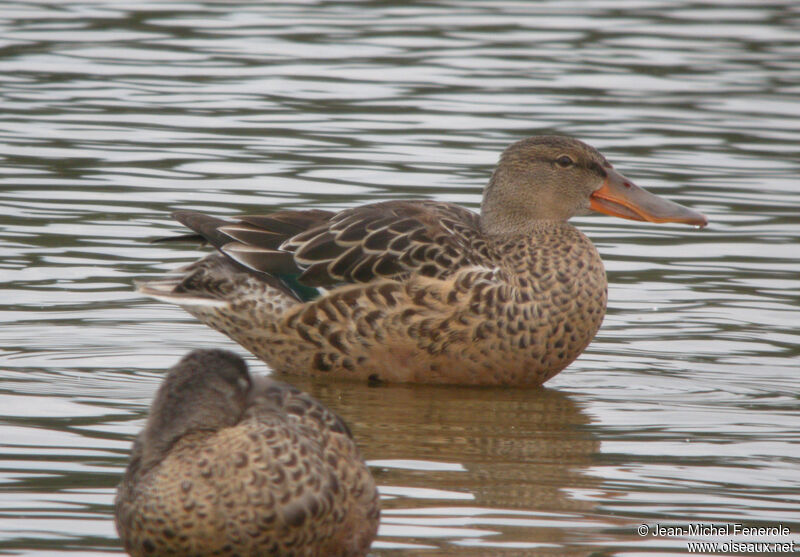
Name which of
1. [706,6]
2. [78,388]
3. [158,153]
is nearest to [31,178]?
[158,153]

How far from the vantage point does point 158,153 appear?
13.2 metres

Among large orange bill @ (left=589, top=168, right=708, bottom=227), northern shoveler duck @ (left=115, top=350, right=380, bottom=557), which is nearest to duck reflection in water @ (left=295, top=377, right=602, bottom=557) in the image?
northern shoveler duck @ (left=115, top=350, right=380, bottom=557)

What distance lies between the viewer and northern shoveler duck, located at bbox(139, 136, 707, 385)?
835 cm

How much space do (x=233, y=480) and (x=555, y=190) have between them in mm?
4086

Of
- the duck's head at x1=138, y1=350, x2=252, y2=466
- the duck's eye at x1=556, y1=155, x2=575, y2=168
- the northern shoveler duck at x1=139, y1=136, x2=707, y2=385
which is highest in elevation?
the duck's head at x1=138, y1=350, x2=252, y2=466

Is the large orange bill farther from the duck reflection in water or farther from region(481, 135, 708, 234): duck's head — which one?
the duck reflection in water

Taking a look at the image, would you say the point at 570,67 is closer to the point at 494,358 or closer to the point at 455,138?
the point at 455,138

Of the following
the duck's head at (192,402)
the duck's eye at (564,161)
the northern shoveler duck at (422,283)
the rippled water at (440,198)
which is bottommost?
the rippled water at (440,198)

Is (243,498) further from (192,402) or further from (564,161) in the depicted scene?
(564,161)

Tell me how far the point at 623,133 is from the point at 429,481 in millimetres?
8129

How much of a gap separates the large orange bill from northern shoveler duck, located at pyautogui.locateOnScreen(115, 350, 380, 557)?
3759mm

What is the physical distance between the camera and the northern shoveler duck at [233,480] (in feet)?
17.5

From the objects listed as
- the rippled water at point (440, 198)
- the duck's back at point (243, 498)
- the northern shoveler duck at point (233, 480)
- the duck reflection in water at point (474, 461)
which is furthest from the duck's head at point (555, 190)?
the duck's back at point (243, 498)

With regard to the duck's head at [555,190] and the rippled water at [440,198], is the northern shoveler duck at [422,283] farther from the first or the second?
the rippled water at [440,198]
